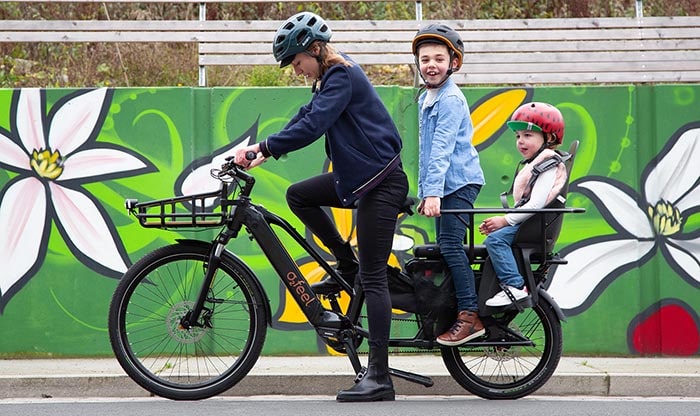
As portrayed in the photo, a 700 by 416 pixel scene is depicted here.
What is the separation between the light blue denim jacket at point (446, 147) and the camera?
5.66m

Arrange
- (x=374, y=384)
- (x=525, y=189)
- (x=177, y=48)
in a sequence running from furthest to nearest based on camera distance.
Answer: (x=177, y=48), (x=525, y=189), (x=374, y=384)

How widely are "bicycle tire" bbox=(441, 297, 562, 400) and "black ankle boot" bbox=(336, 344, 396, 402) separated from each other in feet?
1.46

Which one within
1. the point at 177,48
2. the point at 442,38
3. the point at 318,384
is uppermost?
the point at 177,48

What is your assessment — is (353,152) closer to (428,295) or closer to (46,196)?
(428,295)

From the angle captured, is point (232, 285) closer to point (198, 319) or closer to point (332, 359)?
point (198, 319)

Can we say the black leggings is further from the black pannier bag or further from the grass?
the grass

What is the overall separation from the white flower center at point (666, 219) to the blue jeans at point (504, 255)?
2.46 m

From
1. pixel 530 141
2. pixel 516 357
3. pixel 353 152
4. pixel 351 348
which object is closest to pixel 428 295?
pixel 351 348

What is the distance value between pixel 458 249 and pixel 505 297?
1.25ft

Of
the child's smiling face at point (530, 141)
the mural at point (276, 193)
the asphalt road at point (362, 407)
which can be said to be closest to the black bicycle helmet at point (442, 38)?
the child's smiling face at point (530, 141)

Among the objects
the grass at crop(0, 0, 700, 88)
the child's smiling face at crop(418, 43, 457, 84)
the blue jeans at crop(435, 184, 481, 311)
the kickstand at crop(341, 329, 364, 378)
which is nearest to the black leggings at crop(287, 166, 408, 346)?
the kickstand at crop(341, 329, 364, 378)

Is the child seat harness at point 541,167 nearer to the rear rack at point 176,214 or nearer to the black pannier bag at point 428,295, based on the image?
the black pannier bag at point 428,295

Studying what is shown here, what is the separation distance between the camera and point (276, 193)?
25.8 ft

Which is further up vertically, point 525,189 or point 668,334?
point 525,189
